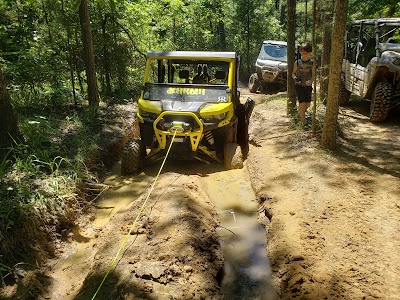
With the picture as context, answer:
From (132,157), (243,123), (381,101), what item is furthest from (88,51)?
(381,101)

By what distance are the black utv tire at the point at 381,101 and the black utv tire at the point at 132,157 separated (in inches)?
191

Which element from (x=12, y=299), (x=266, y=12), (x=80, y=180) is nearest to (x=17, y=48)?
(x=80, y=180)

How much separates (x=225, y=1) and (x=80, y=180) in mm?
20310

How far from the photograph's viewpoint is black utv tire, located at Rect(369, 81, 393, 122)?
7.18 m

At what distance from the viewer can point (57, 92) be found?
8.09m

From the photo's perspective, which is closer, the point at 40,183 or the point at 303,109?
the point at 40,183

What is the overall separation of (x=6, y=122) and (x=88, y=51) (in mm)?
3532

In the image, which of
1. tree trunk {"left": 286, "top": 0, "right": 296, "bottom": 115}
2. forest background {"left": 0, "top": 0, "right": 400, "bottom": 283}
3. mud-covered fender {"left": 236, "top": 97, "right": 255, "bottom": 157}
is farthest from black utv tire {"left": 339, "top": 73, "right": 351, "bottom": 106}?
mud-covered fender {"left": 236, "top": 97, "right": 255, "bottom": 157}

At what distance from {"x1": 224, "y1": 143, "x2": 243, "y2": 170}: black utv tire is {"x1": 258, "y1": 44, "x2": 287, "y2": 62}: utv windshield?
9.17 m

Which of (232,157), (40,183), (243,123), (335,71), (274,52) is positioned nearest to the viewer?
(40,183)

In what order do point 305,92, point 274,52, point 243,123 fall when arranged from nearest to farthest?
point 305,92 → point 243,123 → point 274,52

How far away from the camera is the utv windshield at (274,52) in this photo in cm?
1444

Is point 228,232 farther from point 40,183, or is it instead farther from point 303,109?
Answer: point 303,109

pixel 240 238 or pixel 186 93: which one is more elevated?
pixel 186 93
